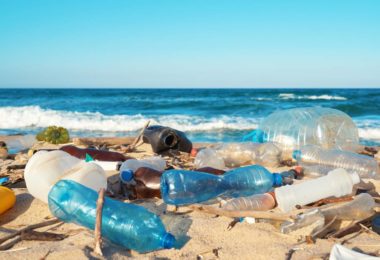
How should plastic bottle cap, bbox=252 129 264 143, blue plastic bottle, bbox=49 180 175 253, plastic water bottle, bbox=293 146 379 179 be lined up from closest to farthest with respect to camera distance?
blue plastic bottle, bbox=49 180 175 253 → plastic water bottle, bbox=293 146 379 179 → plastic bottle cap, bbox=252 129 264 143

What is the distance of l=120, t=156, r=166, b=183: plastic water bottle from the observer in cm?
262

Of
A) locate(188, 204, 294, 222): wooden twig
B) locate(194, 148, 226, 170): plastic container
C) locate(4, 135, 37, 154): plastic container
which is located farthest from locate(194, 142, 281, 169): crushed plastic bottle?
locate(4, 135, 37, 154): plastic container

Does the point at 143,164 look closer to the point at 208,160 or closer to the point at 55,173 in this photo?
the point at 208,160

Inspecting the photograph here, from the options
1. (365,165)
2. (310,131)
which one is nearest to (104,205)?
(365,165)

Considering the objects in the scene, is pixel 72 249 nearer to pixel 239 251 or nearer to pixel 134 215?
pixel 134 215

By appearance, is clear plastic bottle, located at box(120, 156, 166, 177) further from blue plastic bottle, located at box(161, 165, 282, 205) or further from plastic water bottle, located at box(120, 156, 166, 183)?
blue plastic bottle, located at box(161, 165, 282, 205)

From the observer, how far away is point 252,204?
246cm

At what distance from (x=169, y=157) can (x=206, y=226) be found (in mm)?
2236

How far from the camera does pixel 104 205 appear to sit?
1938mm

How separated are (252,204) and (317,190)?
1.67 feet

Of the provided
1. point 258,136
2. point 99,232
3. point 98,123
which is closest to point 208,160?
point 258,136

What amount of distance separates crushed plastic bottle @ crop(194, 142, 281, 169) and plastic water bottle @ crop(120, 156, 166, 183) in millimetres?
600

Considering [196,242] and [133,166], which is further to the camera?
[133,166]

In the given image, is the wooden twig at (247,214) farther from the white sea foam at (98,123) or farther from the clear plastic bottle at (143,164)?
the white sea foam at (98,123)
